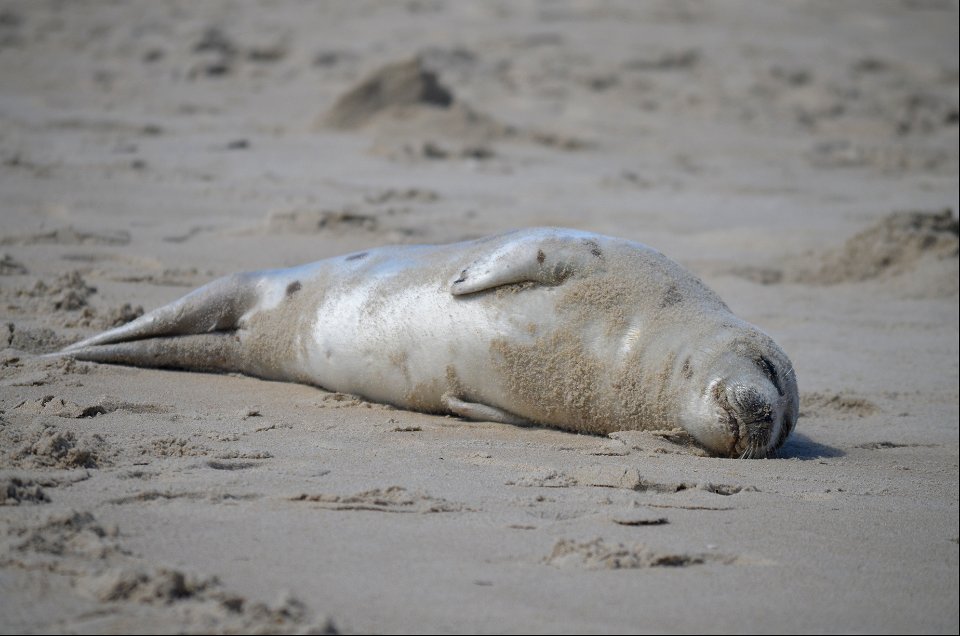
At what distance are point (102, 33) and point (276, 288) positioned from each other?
1042 cm

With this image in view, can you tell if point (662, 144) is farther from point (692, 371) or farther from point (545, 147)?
point (692, 371)

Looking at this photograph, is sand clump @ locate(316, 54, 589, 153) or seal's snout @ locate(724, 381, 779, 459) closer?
seal's snout @ locate(724, 381, 779, 459)

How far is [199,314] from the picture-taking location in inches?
177

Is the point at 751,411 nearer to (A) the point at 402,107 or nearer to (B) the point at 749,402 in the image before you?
(B) the point at 749,402

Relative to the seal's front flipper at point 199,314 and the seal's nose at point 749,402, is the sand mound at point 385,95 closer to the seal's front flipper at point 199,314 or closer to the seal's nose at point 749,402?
the seal's front flipper at point 199,314

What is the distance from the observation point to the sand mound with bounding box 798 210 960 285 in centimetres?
630

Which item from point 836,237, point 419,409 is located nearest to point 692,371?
point 419,409

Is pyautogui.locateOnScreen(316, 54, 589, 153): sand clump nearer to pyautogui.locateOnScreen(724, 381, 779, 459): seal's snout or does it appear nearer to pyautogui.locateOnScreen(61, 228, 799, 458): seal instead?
pyautogui.locateOnScreen(61, 228, 799, 458): seal

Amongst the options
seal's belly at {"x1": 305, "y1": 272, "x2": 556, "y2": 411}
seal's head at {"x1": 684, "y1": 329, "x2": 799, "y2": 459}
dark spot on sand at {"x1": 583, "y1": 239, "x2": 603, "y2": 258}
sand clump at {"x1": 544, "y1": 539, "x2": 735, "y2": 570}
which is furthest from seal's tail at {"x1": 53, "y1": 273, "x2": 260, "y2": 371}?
sand clump at {"x1": 544, "y1": 539, "x2": 735, "y2": 570}

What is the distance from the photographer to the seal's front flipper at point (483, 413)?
12.7ft

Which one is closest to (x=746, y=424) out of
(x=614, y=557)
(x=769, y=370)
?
(x=769, y=370)

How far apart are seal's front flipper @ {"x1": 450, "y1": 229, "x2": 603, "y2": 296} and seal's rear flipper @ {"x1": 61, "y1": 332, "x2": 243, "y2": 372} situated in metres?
1.09

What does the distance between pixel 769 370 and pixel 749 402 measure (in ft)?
0.57

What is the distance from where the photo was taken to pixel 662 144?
33.6 feet
